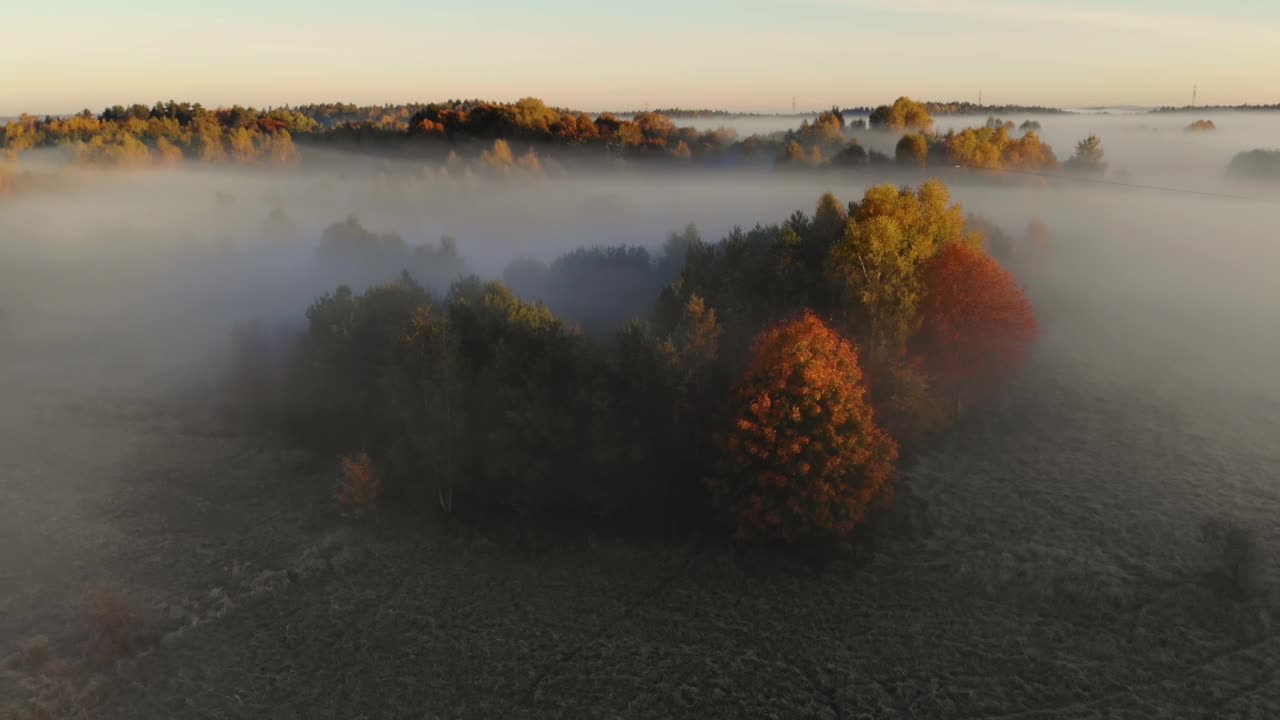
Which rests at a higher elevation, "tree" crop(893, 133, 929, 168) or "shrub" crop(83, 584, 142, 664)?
"tree" crop(893, 133, 929, 168)

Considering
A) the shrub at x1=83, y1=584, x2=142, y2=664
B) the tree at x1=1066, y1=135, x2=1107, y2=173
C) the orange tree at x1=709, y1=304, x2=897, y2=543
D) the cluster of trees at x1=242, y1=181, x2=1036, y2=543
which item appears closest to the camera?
the shrub at x1=83, y1=584, x2=142, y2=664

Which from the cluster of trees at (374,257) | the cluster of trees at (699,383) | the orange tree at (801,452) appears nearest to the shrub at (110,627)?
the cluster of trees at (699,383)

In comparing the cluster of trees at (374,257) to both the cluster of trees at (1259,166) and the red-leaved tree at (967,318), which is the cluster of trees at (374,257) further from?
the cluster of trees at (1259,166)

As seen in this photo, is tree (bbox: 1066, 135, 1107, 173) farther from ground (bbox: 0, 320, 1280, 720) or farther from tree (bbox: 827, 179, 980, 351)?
tree (bbox: 827, 179, 980, 351)

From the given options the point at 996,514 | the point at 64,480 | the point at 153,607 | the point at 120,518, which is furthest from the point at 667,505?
the point at 64,480

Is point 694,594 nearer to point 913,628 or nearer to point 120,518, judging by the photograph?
point 913,628

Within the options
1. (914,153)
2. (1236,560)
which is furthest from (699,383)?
(914,153)

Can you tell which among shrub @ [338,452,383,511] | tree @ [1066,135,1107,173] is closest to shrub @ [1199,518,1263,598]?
shrub @ [338,452,383,511]
